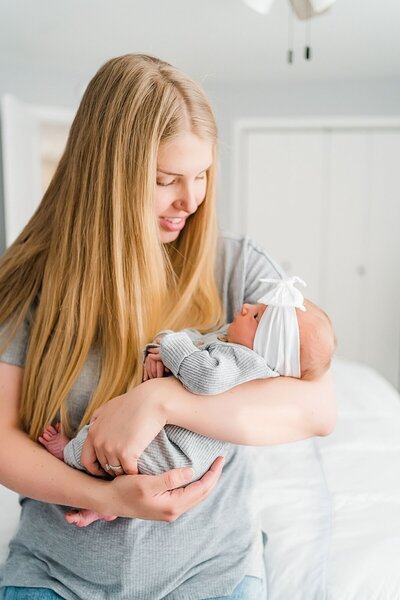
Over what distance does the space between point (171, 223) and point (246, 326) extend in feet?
0.90

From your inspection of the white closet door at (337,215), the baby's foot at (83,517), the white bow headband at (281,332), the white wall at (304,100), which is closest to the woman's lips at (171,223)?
the white bow headband at (281,332)

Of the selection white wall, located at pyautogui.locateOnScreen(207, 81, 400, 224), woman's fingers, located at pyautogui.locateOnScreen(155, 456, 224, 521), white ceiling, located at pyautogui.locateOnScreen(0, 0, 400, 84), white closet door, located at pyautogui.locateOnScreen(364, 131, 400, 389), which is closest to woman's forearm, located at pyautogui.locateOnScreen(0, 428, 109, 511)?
woman's fingers, located at pyautogui.locateOnScreen(155, 456, 224, 521)

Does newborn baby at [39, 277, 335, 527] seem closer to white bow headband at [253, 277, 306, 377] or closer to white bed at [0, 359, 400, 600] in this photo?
white bow headband at [253, 277, 306, 377]

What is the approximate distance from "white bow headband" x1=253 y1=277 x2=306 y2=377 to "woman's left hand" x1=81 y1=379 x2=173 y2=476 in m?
0.22

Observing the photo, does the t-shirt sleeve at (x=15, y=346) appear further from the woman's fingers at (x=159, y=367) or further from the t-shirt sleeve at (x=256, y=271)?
the t-shirt sleeve at (x=256, y=271)

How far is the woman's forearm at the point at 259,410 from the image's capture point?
104 cm

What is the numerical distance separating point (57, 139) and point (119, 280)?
420 cm

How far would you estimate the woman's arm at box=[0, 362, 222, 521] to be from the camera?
993 millimetres

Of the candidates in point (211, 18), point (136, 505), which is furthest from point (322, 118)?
point (136, 505)

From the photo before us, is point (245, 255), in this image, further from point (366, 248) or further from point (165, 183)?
point (366, 248)

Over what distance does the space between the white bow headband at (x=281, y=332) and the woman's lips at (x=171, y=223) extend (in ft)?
0.86

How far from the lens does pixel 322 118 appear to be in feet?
15.0

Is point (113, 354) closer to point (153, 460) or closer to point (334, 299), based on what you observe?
point (153, 460)

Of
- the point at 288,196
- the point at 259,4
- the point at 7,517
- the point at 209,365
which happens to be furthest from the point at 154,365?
the point at 288,196
